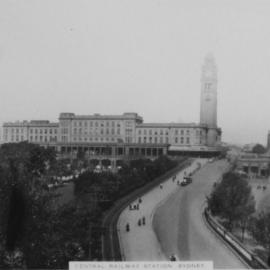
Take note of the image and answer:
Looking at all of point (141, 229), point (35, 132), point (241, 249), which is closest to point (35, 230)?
point (241, 249)

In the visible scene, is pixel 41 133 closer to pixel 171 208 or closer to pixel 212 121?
pixel 212 121

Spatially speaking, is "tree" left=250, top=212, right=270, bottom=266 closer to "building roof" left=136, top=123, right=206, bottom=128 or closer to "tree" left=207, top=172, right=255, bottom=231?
"tree" left=207, top=172, right=255, bottom=231

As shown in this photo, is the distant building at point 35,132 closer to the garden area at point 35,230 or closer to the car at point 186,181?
the car at point 186,181

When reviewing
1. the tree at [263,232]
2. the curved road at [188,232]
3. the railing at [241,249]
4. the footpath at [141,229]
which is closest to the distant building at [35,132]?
the footpath at [141,229]

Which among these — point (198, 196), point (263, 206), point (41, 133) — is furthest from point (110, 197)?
point (41, 133)

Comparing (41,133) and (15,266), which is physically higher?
(41,133)

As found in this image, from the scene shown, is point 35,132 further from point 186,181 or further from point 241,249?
point 241,249
